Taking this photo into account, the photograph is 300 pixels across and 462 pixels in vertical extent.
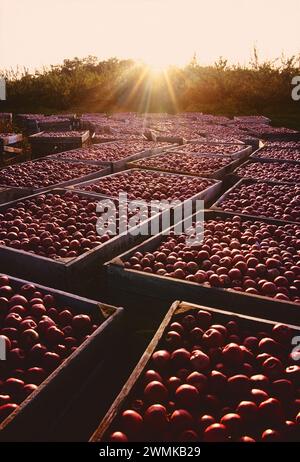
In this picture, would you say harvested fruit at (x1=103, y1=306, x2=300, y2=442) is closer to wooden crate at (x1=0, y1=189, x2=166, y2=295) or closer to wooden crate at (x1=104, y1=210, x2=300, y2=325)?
wooden crate at (x1=104, y1=210, x2=300, y2=325)

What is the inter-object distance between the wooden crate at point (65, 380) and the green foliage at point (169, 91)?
23.1 m

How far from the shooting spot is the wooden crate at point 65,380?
2.05 meters

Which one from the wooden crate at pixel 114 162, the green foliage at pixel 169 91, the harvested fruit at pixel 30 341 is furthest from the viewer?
the green foliage at pixel 169 91

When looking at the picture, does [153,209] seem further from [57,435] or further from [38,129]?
[38,129]

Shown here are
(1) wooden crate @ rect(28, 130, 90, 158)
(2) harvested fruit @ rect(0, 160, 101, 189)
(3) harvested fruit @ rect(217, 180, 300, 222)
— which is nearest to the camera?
(3) harvested fruit @ rect(217, 180, 300, 222)

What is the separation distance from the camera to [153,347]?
8.57 feet

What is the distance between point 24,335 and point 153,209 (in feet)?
10.0

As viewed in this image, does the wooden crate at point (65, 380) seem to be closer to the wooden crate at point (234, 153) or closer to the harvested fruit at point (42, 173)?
the harvested fruit at point (42, 173)

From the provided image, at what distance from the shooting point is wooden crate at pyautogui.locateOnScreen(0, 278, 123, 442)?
205cm

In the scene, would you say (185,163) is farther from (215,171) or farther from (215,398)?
(215,398)

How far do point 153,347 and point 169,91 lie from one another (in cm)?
2760

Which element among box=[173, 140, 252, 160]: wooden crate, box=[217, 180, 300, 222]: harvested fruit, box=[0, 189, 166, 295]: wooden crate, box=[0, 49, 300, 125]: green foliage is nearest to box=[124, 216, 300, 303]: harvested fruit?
box=[0, 189, 166, 295]: wooden crate

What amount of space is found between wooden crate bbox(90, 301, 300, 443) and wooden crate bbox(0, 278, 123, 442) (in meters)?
0.37

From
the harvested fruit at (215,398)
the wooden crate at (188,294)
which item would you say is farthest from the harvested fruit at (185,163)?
the harvested fruit at (215,398)
